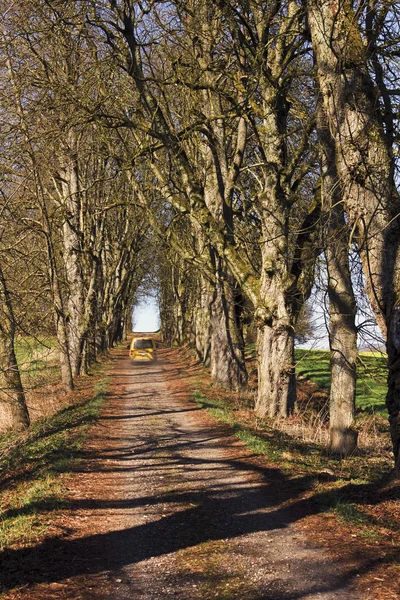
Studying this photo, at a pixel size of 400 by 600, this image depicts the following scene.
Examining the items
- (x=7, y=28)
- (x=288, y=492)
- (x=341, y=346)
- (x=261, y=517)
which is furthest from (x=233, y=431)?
(x=7, y=28)

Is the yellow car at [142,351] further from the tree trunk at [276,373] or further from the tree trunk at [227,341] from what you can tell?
the tree trunk at [276,373]

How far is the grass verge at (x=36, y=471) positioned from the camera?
725 cm

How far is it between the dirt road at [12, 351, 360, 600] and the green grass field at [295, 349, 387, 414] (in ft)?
7.25

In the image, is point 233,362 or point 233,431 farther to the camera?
point 233,362

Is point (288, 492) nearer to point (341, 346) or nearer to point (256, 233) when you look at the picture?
point (341, 346)

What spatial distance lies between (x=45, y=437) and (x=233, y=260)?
6.02 metres

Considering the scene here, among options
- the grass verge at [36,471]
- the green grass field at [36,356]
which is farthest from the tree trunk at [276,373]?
the green grass field at [36,356]

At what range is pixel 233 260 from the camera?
15469mm

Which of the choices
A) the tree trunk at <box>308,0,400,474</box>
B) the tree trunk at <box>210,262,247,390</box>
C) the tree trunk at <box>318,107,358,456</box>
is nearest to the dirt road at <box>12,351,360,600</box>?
the tree trunk at <box>318,107,358,456</box>

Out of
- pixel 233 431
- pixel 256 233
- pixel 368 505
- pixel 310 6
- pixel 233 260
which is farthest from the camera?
pixel 256 233

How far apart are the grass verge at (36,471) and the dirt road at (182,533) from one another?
277mm

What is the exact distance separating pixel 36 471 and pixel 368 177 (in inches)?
267

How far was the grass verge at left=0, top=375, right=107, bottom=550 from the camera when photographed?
7.25 metres

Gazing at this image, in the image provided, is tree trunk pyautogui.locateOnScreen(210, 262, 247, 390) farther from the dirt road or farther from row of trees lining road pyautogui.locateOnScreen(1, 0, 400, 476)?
the dirt road
